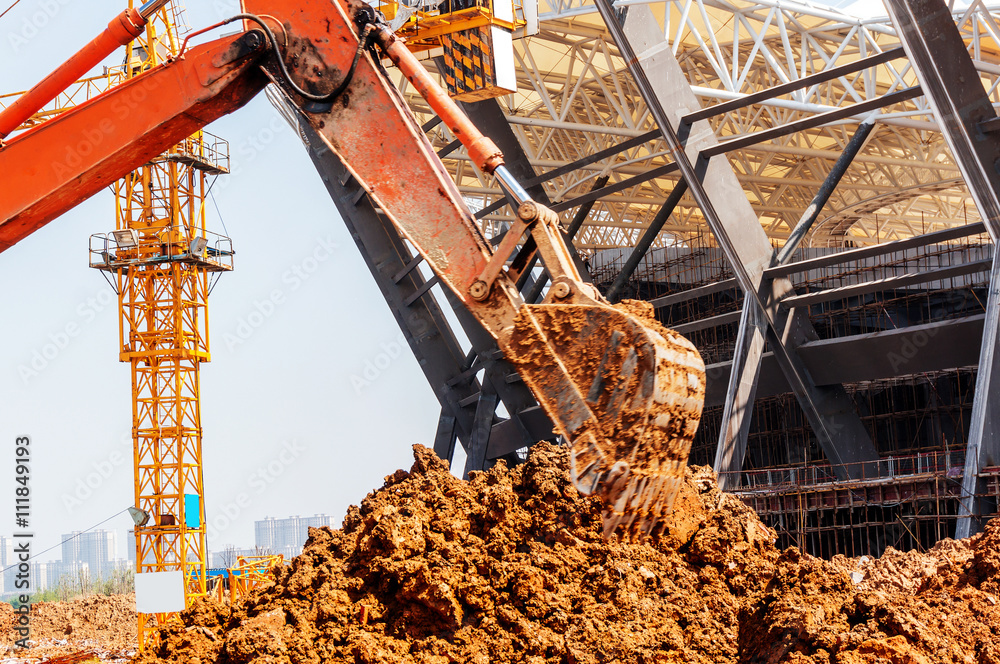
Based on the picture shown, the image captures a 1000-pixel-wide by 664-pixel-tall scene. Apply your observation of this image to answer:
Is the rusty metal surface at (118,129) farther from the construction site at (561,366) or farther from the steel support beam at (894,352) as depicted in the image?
the steel support beam at (894,352)

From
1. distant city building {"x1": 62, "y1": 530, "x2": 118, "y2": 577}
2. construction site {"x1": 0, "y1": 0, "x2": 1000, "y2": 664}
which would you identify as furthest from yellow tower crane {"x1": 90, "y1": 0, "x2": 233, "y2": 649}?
distant city building {"x1": 62, "y1": 530, "x2": 118, "y2": 577}

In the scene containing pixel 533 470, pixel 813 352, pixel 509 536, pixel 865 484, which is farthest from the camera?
pixel 813 352

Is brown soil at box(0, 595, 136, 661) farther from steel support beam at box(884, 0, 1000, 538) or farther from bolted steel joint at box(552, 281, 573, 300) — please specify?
bolted steel joint at box(552, 281, 573, 300)

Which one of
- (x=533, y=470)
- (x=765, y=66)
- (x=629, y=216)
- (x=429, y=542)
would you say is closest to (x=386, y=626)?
(x=429, y=542)

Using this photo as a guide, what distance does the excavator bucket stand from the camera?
18.8 feet

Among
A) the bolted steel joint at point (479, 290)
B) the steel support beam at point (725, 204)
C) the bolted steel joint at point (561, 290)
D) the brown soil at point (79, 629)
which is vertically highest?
the steel support beam at point (725, 204)

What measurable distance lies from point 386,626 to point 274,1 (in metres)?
4.40

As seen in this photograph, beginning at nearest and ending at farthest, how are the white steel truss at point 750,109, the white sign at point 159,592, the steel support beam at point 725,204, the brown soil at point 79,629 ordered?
the white sign at point 159,592
the steel support beam at point 725,204
the brown soil at point 79,629
the white steel truss at point 750,109

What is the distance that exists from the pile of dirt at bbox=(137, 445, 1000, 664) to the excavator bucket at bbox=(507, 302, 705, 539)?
1.03 meters

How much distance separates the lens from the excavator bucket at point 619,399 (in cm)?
572

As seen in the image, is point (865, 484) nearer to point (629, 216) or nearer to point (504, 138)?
point (504, 138)

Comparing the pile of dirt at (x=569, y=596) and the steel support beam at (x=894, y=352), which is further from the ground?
the steel support beam at (x=894, y=352)

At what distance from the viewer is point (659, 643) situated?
6.51 meters

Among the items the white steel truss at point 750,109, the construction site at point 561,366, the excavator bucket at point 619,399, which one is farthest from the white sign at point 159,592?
the excavator bucket at point 619,399
